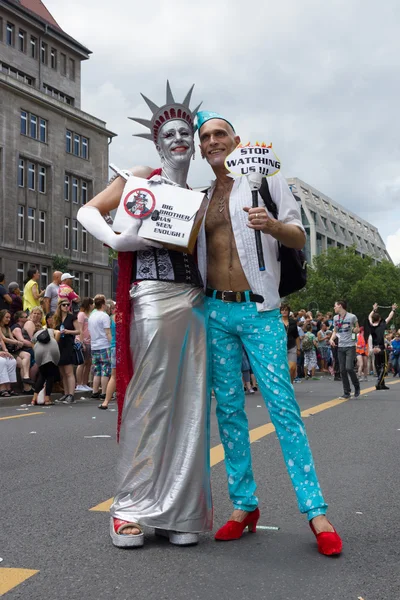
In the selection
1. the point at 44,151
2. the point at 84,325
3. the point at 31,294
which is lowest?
the point at 84,325

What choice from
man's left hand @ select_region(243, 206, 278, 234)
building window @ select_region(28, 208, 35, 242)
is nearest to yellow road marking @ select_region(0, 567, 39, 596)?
man's left hand @ select_region(243, 206, 278, 234)

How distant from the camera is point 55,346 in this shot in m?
13.4

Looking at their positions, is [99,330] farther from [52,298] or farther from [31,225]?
[31,225]

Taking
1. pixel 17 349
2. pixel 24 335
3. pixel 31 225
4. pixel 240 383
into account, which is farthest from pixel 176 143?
pixel 31 225

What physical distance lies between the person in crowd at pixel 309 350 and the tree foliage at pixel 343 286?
188ft

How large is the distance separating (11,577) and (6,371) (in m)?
10.5

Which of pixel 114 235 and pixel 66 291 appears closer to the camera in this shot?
pixel 114 235

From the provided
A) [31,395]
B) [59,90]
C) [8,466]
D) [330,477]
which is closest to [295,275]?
[330,477]

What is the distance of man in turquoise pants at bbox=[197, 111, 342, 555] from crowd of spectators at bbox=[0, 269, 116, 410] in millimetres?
8542

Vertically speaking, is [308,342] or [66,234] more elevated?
[66,234]

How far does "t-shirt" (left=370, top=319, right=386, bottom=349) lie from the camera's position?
19938mm

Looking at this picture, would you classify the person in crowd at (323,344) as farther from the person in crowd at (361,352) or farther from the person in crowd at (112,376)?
the person in crowd at (112,376)

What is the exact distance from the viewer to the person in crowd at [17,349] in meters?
13.9

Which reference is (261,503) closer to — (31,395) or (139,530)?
(139,530)
